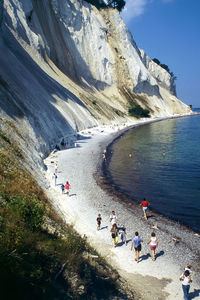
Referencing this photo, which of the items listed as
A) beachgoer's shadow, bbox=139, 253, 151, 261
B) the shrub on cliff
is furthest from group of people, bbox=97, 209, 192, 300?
the shrub on cliff

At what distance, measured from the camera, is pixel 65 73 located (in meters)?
72.3

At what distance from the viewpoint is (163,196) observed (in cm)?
2127

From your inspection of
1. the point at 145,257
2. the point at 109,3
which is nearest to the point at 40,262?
the point at 145,257

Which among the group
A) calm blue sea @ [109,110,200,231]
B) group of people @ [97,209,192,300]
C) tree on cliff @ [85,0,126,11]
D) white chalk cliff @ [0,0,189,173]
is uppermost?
tree on cliff @ [85,0,126,11]

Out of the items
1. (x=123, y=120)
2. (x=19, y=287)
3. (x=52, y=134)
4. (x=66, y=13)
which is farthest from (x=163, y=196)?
(x=66, y=13)

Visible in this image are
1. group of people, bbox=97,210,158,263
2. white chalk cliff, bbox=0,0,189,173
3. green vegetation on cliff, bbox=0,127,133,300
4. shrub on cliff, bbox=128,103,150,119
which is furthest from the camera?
shrub on cliff, bbox=128,103,150,119

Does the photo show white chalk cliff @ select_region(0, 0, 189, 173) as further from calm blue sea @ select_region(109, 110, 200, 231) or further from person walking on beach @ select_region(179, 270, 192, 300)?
person walking on beach @ select_region(179, 270, 192, 300)

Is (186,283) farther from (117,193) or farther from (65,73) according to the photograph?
(65,73)

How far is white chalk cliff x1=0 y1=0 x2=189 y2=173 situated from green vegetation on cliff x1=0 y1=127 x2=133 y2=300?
13.0m

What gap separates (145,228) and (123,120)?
65566 millimetres

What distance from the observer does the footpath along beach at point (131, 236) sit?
10.5 meters

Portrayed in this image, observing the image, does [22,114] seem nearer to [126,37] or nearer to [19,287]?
[19,287]

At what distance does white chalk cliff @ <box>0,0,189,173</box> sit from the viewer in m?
31.3

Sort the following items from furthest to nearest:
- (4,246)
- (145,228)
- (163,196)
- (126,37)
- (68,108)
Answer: (126,37), (68,108), (163,196), (145,228), (4,246)
